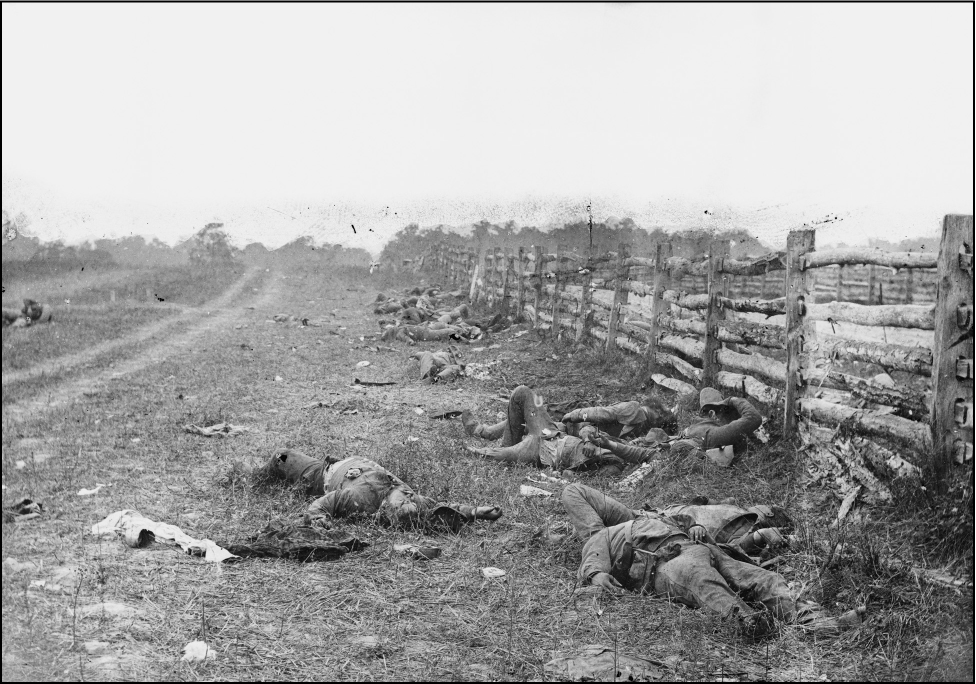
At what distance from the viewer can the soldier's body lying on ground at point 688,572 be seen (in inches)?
143

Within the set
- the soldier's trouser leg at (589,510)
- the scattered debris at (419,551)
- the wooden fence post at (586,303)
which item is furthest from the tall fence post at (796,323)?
the wooden fence post at (586,303)

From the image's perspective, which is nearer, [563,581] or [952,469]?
[563,581]

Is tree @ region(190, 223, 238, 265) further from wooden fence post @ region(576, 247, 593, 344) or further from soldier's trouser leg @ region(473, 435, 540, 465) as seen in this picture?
wooden fence post @ region(576, 247, 593, 344)

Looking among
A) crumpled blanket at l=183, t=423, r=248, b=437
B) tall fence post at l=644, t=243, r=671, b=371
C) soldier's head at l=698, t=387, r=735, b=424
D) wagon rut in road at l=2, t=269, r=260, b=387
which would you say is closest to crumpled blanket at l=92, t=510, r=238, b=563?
wagon rut in road at l=2, t=269, r=260, b=387

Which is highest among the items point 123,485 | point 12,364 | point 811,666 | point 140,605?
point 12,364

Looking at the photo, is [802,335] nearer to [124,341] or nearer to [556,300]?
[124,341]

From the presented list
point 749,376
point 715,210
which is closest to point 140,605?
point 715,210

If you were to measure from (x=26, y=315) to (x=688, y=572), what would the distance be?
113 inches

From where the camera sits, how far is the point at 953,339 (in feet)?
15.4

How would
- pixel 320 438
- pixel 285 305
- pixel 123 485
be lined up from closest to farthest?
pixel 123 485 < pixel 285 305 < pixel 320 438

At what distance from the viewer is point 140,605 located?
10.5 feet

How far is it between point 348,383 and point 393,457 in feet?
9.64

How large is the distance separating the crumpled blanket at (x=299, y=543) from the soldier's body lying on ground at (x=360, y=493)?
0.24m

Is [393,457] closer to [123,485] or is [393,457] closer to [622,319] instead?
[123,485]
